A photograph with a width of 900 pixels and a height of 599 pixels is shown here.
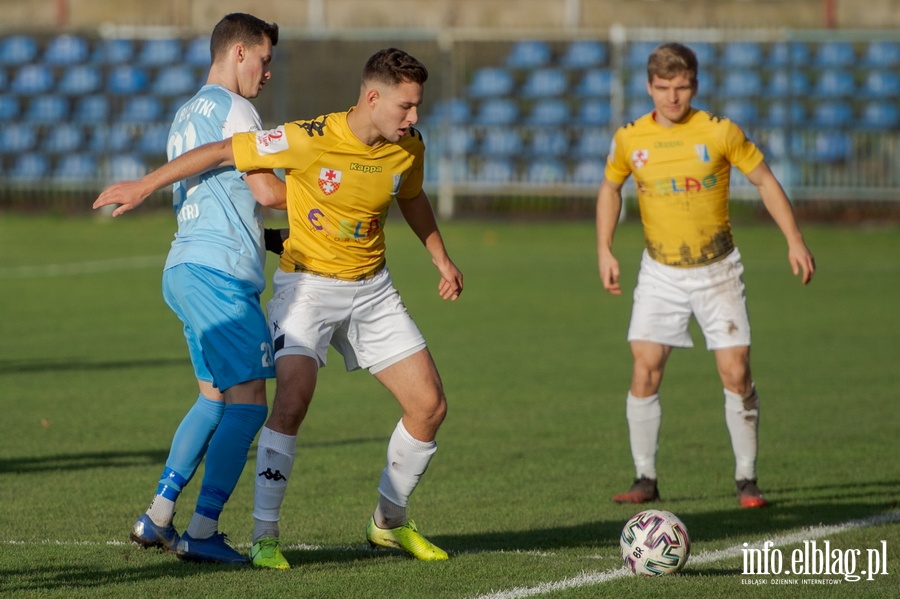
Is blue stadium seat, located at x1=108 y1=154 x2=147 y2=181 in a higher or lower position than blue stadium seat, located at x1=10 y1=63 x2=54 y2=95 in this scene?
lower

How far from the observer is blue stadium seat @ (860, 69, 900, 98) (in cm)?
2652

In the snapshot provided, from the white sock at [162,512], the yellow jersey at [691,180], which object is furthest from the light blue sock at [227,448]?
the yellow jersey at [691,180]

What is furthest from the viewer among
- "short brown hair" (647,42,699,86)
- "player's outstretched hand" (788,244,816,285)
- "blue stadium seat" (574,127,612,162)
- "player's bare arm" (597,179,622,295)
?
"blue stadium seat" (574,127,612,162)

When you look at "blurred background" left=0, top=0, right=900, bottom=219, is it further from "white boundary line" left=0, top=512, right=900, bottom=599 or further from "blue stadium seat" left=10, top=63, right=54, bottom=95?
"white boundary line" left=0, top=512, right=900, bottom=599

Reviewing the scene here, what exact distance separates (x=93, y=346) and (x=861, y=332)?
731 centimetres

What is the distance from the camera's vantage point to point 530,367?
1208 cm

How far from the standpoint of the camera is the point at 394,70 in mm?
5672

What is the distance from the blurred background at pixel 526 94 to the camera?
2619 cm

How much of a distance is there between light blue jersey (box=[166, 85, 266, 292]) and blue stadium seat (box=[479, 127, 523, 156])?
2178 cm

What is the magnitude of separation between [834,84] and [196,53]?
12822 mm

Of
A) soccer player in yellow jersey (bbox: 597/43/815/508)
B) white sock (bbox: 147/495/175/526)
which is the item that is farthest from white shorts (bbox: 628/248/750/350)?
white sock (bbox: 147/495/175/526)

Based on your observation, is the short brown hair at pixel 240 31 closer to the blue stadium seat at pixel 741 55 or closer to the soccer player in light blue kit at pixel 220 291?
the soccer player in light blue kit at pixel 220 291

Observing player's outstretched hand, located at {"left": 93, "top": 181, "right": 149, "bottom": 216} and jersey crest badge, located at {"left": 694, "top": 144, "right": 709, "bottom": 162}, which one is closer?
player's outstretched hand, located at {"left": 93, "top": 181, "right": 149, "bottom": 216}

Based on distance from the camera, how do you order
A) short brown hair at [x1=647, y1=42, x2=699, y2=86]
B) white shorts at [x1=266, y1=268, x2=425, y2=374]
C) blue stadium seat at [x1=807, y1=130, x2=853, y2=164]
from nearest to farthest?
white shorts at [x1=266, y1=268, x2=425, y2=374], short brown hair at [x1=647, y1=42, x2=699, y2=86], blue stadium seat at [x1=807, y1=130, x2=853, y2=164]
